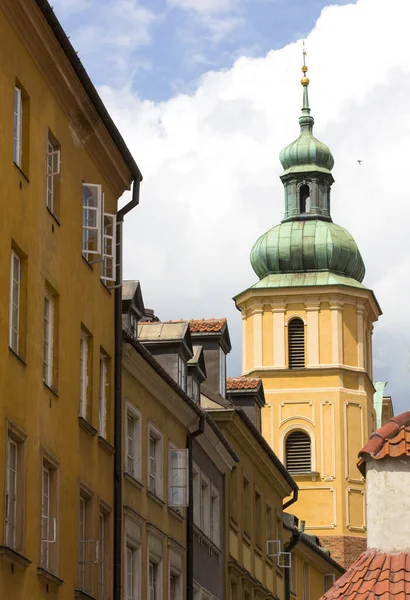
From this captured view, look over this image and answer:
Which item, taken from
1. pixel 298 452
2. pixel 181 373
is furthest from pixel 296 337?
pixel 181 373

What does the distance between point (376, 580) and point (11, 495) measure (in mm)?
4621

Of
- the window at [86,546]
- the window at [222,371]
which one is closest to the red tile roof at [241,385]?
the window at [222,371]

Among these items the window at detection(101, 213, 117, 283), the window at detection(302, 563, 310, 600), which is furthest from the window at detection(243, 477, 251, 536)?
the window at detection(101, 213, 117, 283)

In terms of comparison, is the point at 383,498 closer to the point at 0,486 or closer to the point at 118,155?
the point at 0,486

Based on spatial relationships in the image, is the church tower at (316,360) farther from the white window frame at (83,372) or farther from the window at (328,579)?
the white window frame at (83,372)

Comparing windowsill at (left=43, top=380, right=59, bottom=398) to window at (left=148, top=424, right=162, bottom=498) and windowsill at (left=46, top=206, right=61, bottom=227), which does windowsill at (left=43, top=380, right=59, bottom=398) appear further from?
window at (left=148, top=424, right=162, bottom=498)

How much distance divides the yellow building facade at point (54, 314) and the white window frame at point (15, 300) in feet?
0.08

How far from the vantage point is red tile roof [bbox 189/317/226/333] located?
41.5 meters

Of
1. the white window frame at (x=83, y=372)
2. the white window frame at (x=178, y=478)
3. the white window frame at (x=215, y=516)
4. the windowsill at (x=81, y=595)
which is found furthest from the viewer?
the white window frame at (x=215, y=516)

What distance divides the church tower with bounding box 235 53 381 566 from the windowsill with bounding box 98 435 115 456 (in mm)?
56305

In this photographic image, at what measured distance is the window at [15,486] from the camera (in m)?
21.8

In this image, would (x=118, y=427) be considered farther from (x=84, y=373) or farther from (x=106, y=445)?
(x=84, y=373)

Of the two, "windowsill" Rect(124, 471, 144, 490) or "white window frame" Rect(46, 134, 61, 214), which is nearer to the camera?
"white window frame" Rect(46, 134, 61, 214)

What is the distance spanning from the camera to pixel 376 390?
102 metres
